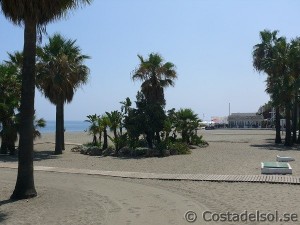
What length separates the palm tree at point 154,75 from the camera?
2941 centimetres

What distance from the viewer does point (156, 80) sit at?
2972 centimetres

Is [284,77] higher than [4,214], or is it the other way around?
[284,77]

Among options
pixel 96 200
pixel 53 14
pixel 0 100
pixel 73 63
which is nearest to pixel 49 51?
pixel 73 63

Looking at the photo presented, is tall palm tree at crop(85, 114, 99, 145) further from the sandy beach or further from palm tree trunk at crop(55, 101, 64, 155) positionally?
the sandy beach

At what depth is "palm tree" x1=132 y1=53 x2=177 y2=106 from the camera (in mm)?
29406

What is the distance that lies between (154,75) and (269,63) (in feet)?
31.3

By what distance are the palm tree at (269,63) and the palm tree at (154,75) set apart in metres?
7.96

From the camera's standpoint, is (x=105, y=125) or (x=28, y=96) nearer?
(x=28, y=96)

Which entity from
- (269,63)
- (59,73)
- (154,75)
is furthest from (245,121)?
(59,73)

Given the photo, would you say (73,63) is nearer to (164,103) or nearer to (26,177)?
(164,103)

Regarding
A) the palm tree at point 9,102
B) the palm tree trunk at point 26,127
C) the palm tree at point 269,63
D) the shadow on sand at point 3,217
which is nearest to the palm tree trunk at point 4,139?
the palm tree at point 9,102

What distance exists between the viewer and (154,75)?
29.6 meters

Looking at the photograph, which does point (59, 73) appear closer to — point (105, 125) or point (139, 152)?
point (105, 125)

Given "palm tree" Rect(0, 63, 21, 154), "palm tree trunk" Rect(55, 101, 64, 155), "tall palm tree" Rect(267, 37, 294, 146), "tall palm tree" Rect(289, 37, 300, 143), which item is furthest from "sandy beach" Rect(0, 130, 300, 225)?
"tall palm tree" Rect(289, 37, 300, 143)
